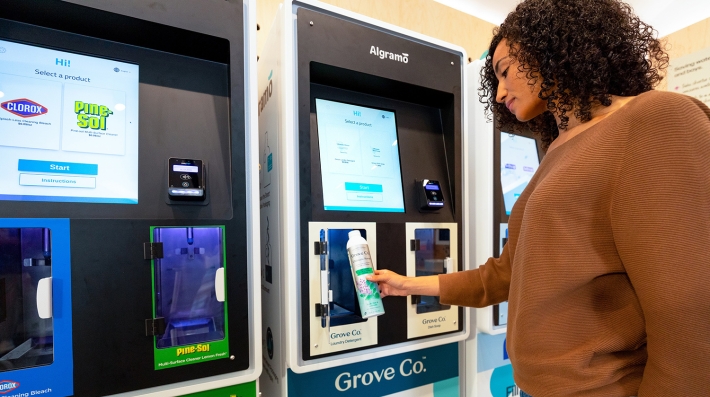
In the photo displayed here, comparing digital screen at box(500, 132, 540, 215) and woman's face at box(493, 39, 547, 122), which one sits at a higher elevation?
woman's face at box(493, 39, 547, 122)

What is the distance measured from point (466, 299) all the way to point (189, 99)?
99 centimetres

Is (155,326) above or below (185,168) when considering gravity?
below

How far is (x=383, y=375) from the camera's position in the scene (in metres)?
1.26

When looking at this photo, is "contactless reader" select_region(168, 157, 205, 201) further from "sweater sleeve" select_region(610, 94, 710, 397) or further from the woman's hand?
"sweater sleeve" select_region(610, 94, 710, 397)

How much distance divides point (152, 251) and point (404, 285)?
2.30 feet

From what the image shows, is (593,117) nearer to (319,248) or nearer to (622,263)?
(622,263)

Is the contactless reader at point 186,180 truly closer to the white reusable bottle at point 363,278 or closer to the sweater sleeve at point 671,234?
the white reusable bottle at point 363,278

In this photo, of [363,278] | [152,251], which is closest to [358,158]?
[363,278]

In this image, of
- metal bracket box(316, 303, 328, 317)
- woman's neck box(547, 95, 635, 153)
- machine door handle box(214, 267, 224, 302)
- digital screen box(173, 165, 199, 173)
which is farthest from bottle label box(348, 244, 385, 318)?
woman's neck box(547, 95, 635, 153)

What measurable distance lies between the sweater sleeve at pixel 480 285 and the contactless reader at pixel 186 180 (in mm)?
758

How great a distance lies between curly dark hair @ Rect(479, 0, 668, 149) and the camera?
0.85 meters

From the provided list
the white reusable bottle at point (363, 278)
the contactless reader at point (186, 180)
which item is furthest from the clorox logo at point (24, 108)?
the white reusable bottle at point (363, 278)

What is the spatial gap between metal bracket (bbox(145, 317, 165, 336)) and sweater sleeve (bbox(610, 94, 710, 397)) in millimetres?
1003

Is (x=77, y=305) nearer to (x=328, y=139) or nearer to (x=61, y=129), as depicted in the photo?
(x=61, y=129)
